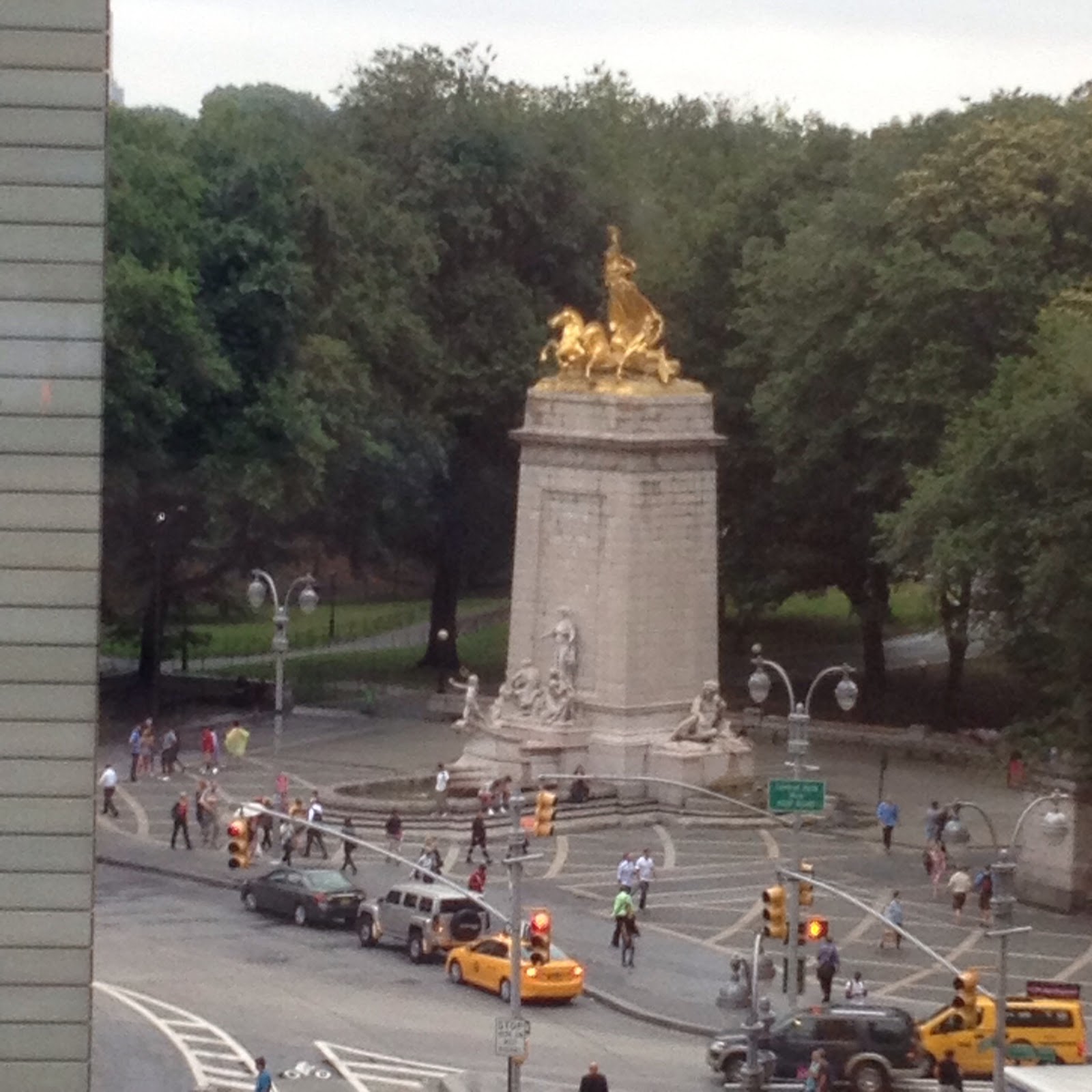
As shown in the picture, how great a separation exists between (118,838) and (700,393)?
50.4ft

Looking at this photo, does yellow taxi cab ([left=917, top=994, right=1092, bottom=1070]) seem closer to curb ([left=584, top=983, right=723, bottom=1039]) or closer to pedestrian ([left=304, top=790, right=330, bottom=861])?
curb ([left=584, top=983, right=723, bottom=1039])

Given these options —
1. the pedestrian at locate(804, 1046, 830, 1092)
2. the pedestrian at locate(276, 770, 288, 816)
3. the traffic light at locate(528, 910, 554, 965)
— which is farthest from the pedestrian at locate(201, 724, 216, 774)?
the pedestrian at locate(804, 1046, 830, 1092)

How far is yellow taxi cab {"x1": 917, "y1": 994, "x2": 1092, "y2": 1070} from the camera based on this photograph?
4447cm

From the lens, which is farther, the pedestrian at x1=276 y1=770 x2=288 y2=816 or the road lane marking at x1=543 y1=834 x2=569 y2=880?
the pedestrian at x1=276 y1=770 x2=288 y2=816

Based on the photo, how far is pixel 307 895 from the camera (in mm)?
55031

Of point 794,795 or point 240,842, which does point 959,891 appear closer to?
point 794,795

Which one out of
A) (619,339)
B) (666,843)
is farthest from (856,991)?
(619,339)

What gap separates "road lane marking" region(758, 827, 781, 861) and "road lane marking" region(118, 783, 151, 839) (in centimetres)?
1180

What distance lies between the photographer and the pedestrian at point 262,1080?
41.0 m

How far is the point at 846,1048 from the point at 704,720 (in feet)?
74.6

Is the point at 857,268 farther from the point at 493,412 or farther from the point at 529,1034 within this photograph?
the point at 529,1034

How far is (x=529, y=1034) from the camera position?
4747 centimetres

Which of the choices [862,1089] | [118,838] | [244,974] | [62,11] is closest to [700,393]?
[118,838]

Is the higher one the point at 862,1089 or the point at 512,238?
the point at 512,238
